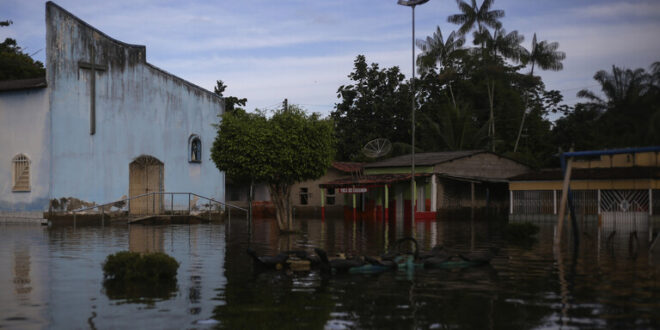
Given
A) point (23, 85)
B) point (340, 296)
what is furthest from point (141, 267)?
point (23, 85)

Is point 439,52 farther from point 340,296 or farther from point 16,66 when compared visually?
point 340,296

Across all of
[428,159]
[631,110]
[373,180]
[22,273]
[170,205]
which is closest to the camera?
[22,273]

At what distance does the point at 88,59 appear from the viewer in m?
35.5

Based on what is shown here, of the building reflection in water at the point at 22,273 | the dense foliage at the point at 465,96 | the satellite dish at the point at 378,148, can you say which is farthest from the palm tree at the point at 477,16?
the building reflection in water at the point at 22,273

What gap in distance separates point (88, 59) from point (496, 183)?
1100 inches

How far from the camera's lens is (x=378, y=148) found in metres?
49.1

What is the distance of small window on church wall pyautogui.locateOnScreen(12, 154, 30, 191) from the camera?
34.8 meters

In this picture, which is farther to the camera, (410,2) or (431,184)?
(431,184)

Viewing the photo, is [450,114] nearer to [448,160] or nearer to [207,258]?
[448,160]

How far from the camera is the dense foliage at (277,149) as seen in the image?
26.3m

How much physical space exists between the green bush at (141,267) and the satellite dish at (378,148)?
117 ft

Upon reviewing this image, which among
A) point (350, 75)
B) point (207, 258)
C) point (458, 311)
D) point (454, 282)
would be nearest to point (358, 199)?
point (350, 75)

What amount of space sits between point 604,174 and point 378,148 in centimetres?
1681

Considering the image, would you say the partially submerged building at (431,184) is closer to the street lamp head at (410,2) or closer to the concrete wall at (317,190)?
the concrete wall at (317,190)
